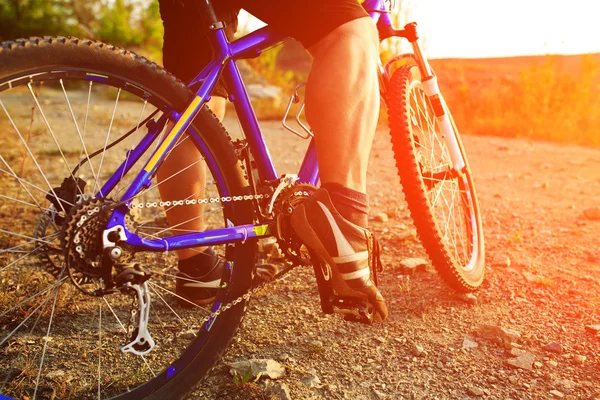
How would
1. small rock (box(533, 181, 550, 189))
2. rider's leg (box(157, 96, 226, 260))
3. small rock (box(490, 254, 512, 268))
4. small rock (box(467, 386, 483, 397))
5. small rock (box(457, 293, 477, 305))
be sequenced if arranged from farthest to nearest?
1. small rock (box(533, 181, 550, 189))
2. small rock (box(490, 254, 512, 268))
3. small rock (box(457, 293, 477, 305))
4. rider's leg (box(157, 96, 226, 260))
5. small rock (box(467, 386, 483, 397))

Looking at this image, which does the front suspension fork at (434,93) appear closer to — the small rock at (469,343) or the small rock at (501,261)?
the small rock at (501,261)

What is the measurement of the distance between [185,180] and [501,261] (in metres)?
1.73

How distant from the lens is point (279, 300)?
232cm

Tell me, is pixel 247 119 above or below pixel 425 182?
above

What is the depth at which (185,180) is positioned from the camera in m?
2.07

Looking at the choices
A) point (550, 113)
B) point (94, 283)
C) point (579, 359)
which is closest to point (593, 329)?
point (579, 359)

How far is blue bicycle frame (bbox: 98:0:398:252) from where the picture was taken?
1.49 metres

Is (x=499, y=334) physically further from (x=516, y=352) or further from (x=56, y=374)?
(x=56, y=374)

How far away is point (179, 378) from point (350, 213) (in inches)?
29.6

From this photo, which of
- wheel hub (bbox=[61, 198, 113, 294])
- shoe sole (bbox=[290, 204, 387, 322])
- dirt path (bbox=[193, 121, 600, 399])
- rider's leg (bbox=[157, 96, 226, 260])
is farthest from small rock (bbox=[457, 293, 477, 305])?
wheel hub (bbox=[61, 198, 113, 294])

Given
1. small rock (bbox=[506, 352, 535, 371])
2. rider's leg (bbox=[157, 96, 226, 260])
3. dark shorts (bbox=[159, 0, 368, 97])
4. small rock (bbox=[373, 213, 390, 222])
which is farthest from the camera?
small rock (bbox=[373, 213, 390, 222])

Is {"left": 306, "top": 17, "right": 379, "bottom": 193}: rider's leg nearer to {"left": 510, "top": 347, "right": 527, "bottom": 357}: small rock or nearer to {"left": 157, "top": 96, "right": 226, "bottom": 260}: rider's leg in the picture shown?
{"left": 157, "top": 96, "right": 226, "bottom": 260}: rider's leg

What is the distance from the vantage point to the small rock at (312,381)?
1.73 meters

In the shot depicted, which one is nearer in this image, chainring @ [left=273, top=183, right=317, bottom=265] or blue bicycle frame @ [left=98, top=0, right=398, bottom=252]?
blue bicycle frame @ [left=98, top=0, right=398, bottom=252]
